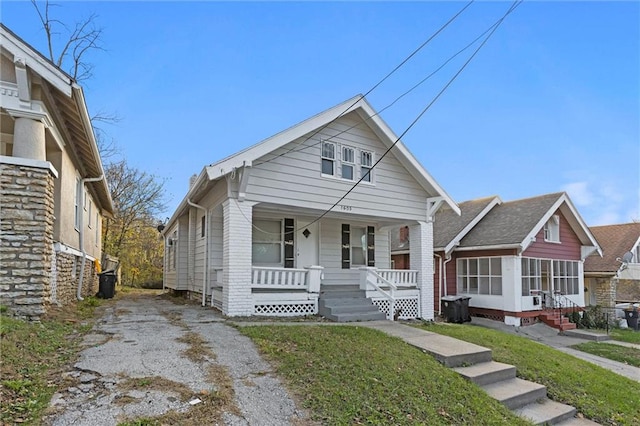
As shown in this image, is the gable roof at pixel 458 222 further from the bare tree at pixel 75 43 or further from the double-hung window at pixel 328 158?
the bare tree at pixel 75 43

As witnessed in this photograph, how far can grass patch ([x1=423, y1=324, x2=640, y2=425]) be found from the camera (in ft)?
20.7

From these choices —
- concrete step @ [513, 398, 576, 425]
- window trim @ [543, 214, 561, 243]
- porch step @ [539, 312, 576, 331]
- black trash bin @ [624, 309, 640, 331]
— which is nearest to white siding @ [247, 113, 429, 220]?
concrete step @ [513, 398, 576, 425]

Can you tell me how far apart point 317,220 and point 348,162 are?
7.04ft

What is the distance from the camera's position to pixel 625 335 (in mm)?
15727

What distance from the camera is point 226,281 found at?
984cm

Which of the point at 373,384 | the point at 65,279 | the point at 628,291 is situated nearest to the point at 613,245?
the point at 628,291

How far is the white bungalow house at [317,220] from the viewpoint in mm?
9977

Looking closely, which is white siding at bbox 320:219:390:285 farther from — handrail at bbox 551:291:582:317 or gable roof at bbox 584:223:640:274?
gable roof at bbox 584:223:640:274

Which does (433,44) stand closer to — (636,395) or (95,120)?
(636,395)

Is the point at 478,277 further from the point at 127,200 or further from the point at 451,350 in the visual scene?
the point at 127,200

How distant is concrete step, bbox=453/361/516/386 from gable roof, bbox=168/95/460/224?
20.9 ft

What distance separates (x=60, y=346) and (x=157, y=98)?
35.8 ft

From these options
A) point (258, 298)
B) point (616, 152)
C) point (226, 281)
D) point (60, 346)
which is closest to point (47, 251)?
point (60, 346)

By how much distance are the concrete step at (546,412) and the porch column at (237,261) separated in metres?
6.19
